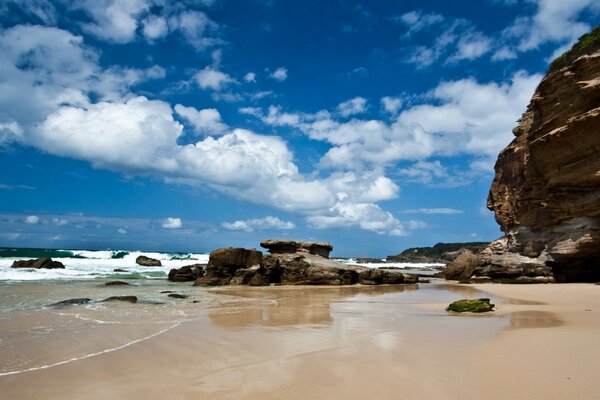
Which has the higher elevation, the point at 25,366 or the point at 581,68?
the point at 581,68

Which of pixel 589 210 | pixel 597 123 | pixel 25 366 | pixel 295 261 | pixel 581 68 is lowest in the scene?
Answer: pixel 25 366

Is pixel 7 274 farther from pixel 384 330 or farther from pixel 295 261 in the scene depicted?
pixel 384 330

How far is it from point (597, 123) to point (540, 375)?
78.2 feet

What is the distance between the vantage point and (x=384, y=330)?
29.9 feet

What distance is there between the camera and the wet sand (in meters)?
4.90

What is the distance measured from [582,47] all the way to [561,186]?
904 cm

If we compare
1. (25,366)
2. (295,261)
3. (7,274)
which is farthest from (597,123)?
(7,274)

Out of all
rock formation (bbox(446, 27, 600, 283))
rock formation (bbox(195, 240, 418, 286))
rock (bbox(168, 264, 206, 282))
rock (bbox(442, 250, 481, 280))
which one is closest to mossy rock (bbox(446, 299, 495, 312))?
rock formation (bbox(446, 27, 600, 283))

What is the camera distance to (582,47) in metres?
26.5

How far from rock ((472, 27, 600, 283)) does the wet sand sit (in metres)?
16.9

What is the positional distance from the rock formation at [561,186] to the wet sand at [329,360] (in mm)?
16934

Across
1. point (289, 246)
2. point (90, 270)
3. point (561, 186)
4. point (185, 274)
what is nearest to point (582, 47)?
point (561, 186)

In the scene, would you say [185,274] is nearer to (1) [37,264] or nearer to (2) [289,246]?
(2) [289,246]

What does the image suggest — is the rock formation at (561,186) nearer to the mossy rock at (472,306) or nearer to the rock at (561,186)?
the rock at (561,186)
